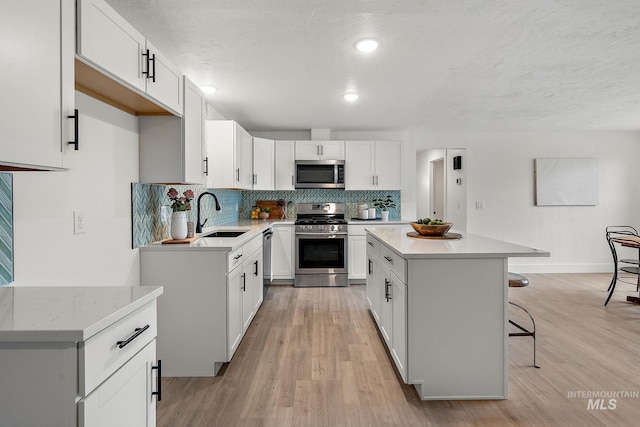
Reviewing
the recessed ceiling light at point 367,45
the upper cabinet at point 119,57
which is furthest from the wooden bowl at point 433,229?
the upper cabinet at point 119,57

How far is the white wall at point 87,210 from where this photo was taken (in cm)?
147

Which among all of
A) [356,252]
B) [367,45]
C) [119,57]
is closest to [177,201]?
[119,57]

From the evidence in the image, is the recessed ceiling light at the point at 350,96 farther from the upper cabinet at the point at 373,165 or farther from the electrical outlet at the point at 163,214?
the electrical outlet at the point at 163,214

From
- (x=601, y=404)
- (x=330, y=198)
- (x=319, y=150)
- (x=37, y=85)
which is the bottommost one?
(x=601, y=404)

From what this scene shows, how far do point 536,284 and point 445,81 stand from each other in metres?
3.35

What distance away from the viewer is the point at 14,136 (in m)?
1.02

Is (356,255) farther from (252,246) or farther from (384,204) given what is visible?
(252,246)

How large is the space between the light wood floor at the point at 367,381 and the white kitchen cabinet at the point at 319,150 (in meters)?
2.43

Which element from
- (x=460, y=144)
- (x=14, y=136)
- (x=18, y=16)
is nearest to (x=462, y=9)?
(x=18, y=16)

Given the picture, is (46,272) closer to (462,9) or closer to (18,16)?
(18,16)

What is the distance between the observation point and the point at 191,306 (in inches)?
93.2

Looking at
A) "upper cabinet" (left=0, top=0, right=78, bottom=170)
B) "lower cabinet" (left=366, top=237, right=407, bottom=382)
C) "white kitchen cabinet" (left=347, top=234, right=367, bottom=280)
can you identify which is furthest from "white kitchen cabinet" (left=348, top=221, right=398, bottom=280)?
"upper cabinet" (left=0, top=0, right=78, bottom=170)

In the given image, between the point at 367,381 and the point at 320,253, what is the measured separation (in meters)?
2.66
